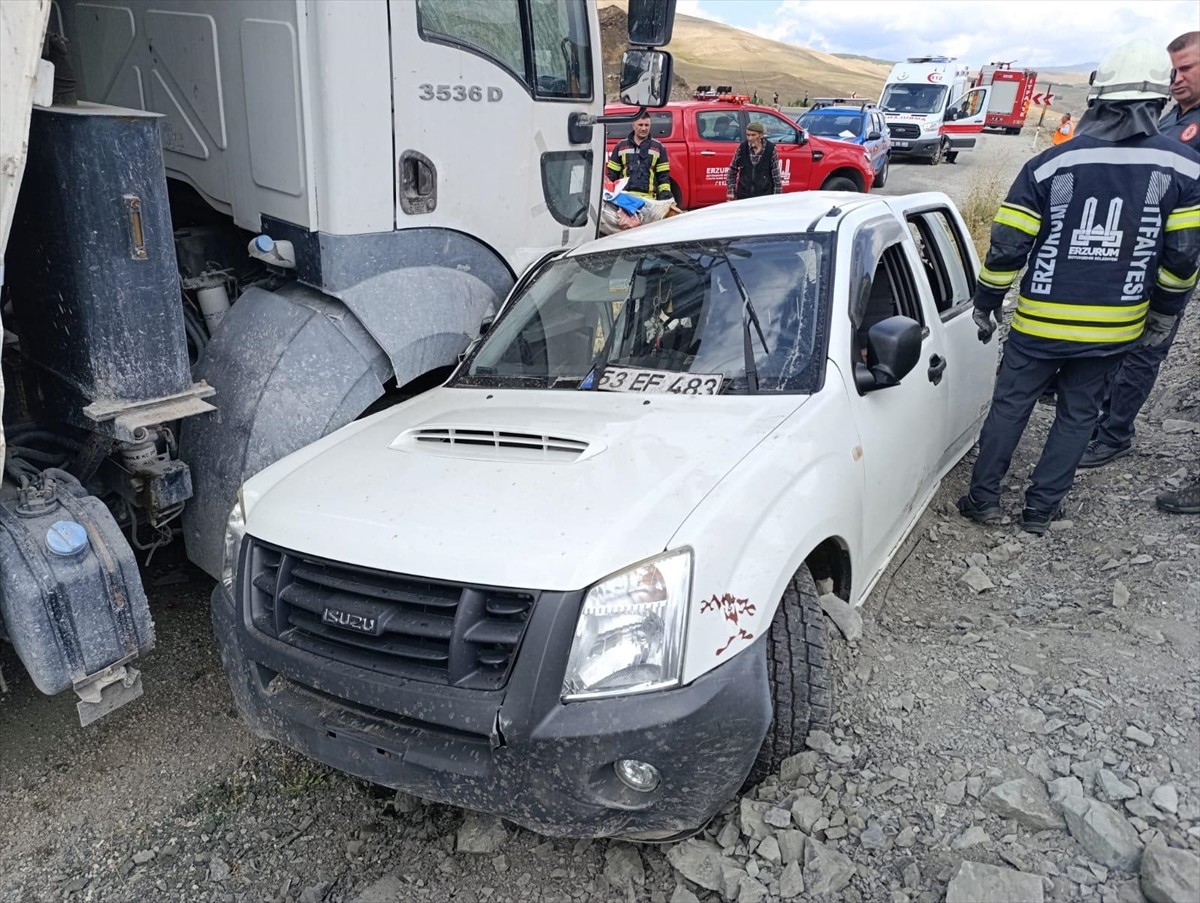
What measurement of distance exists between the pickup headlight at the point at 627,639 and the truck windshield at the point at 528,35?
2.54 meters

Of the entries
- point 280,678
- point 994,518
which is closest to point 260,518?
point 280,678

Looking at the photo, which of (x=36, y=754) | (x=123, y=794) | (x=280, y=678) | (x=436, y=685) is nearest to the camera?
(x=436, y=685)

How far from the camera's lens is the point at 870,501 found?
302 cm

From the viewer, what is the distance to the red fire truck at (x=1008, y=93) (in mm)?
34344

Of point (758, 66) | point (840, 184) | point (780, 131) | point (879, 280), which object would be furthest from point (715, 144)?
point (758, 66)

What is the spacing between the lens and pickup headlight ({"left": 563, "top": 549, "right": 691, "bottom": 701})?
6.89 ft

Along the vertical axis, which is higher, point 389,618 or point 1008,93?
point 1008,93

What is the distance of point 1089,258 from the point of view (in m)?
3.87

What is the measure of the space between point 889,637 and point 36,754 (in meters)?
3.10

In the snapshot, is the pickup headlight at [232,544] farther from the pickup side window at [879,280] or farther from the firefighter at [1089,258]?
the firefighter at [1089,258]

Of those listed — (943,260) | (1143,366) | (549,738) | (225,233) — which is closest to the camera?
(549,738)

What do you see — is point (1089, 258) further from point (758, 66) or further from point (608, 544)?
point (758, 66)

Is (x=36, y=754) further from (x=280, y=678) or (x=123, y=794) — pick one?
(x=280, y=678)

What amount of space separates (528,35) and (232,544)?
265 cm
